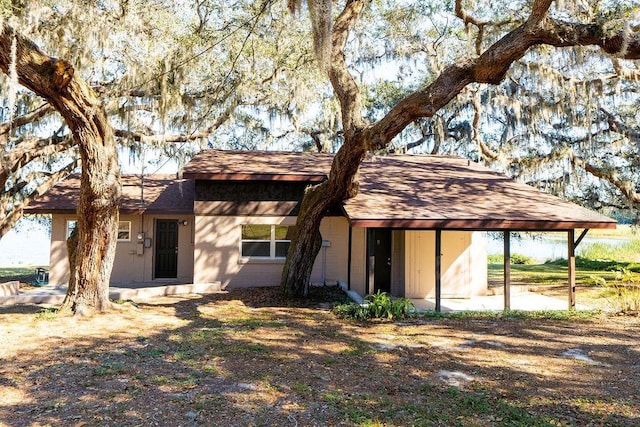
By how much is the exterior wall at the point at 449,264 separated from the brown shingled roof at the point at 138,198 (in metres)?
6.47

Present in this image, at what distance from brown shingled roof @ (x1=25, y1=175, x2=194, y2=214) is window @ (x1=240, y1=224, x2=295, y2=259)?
6.35ft

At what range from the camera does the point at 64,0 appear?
1056 cm

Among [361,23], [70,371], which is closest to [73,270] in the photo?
[70,371]

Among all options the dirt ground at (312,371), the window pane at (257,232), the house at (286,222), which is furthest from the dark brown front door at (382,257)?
the dirt ground at (312,371)

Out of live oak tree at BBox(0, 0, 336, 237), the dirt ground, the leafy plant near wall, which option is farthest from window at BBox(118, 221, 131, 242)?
the leafy plant near wall

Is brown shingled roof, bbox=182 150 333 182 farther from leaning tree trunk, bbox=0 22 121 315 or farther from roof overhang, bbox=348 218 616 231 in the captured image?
leaning tree trunk, bbox=0 22 121 315

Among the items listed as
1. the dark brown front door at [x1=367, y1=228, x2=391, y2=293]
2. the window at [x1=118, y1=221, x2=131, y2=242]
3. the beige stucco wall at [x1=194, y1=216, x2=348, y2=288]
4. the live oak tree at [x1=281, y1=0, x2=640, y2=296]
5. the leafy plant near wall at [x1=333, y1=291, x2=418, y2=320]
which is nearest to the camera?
the live oak tree at [x1=281, y1=0, x2=640, y2=296]

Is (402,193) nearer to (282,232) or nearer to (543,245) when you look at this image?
(282,232)

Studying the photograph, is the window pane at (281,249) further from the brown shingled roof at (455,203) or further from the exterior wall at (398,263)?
the exterior wall at (398,263)

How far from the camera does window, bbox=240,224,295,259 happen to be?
12.8 m

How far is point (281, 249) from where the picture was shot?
1288cm

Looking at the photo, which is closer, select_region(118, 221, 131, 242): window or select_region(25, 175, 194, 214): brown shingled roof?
select_region(25, 175, 194, 214): brown shingled roof

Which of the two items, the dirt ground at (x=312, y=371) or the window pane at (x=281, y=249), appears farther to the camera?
the window pane at (x=281, y=249)

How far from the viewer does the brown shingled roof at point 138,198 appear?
1305 cm
